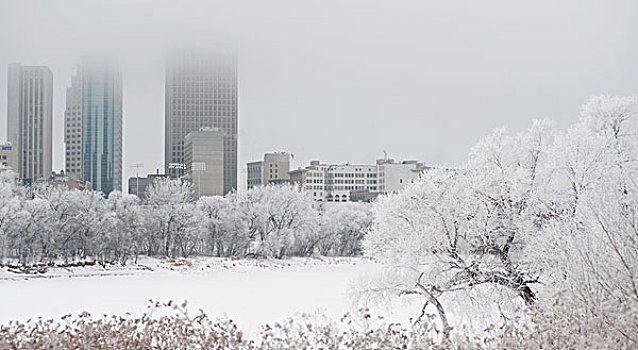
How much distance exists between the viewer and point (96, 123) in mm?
70125

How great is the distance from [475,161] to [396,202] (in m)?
1.21

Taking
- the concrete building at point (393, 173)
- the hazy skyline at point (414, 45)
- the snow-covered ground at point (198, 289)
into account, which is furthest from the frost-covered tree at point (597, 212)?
the concrete building at point (393, 173)

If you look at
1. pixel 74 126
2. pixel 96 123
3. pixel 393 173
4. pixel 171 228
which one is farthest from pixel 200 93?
pixel 171 228

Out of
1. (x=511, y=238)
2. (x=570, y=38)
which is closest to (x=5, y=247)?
(x=511, y=238)

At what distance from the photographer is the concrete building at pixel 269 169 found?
175ft

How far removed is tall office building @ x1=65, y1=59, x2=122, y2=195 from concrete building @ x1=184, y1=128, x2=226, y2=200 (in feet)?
33.2

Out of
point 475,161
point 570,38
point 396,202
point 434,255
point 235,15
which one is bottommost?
point 434,255

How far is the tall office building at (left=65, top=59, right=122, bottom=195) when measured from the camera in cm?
6162

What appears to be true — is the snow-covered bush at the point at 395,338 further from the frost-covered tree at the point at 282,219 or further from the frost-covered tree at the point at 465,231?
the frost-covered tree at the point at 282,219

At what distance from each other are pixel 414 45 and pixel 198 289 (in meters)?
9.93

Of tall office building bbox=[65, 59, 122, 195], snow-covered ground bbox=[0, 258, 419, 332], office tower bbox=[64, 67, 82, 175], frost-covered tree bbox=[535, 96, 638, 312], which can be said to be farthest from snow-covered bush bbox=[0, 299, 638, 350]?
office tower bbox=[64, 67, 82, 175]

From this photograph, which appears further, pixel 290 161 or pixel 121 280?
pixel 290 161

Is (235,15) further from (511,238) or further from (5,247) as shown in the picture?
(511,238)

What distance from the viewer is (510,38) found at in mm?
18047
